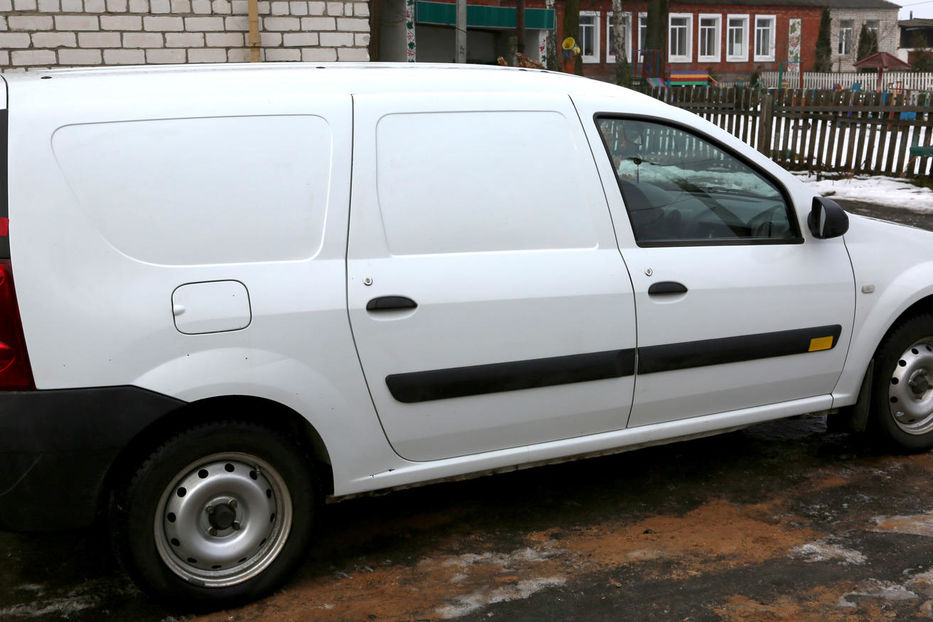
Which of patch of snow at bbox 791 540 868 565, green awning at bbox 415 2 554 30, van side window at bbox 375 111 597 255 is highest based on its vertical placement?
green awning at bbox 415 2 554 30

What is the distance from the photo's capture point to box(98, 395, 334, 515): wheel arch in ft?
10.2

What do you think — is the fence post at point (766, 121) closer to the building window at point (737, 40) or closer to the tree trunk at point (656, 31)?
the tree trunk at point (656, 31)

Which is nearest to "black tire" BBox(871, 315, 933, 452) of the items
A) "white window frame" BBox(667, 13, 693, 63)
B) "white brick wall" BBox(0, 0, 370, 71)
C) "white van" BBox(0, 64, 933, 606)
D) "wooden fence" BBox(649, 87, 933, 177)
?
"white van" BBox(0, 64, 933, 606)

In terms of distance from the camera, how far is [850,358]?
4332 millimetres

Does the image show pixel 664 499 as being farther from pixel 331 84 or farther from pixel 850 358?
pixel 331 84

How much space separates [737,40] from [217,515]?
52.2 meters

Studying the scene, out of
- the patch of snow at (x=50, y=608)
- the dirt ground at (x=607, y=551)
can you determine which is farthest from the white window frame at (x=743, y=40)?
the patch of snow at (x=50, y=608)

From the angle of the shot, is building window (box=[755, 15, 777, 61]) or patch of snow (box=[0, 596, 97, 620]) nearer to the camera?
patch of snow (box=[0, 596, 97, 620])

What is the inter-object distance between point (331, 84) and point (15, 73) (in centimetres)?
106

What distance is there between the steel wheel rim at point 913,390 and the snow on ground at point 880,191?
8.99 m

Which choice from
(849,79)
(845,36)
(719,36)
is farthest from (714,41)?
(845,36)

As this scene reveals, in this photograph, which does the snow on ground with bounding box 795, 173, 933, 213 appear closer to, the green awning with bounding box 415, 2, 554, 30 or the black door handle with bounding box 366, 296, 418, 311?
the green awning with bounding box 415, 2, 554, 30

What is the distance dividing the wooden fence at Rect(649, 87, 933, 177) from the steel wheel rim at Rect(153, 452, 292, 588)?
1405cm

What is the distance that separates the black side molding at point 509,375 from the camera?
342 centimetres
